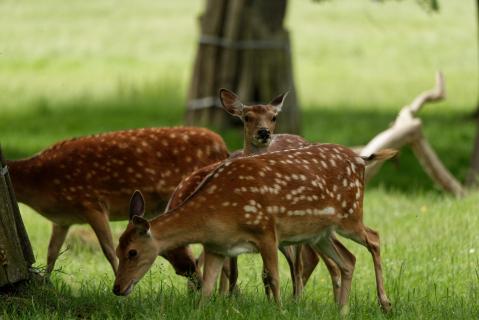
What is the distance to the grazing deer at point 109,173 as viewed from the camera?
9180 mm

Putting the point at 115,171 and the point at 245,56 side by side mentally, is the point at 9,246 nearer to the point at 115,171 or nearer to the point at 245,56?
the point at 115,171

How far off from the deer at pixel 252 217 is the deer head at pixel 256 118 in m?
0.95

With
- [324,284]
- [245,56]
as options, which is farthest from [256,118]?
[245,56]

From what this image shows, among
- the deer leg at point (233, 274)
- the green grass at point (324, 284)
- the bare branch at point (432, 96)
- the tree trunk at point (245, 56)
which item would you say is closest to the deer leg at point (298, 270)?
the green grass at point (324, 284)

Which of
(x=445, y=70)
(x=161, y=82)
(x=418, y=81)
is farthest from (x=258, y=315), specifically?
(x=445, y=70)

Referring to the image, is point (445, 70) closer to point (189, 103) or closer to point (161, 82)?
point (161, 82)

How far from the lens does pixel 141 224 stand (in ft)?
22.0

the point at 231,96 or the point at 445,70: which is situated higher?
the point at 231,96

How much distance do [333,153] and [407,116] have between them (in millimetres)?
6198

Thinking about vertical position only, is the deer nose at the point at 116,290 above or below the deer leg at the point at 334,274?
above

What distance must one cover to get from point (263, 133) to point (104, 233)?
160 centimetres

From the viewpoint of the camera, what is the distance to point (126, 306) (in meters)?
7.17

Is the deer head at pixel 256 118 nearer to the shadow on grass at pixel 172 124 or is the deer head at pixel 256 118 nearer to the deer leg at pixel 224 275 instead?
the deer leg at pixel 224 275

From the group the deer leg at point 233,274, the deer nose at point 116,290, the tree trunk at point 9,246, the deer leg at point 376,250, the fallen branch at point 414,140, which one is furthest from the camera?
the fallen branch at point 414,140
